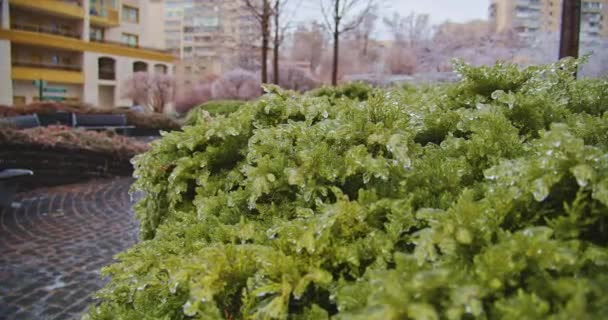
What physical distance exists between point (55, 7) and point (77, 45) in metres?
2.40

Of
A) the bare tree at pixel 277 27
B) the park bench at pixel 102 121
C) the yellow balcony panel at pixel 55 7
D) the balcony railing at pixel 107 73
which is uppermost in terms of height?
the yellow balcony panel at pixel 55 7

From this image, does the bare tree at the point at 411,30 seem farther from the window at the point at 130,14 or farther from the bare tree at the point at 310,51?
the window at the point at 130,14

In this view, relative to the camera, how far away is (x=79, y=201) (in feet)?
25.2

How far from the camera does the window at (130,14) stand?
3031cm

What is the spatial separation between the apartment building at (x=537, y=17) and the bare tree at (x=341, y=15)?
649cm

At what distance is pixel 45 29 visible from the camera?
78.7 ft

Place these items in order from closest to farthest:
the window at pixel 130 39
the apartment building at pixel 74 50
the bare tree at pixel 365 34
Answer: the apartment building at pixel 74 50, the bare tree at pixel 365 34, the window at pixel 130 39

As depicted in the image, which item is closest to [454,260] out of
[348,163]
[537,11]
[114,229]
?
[348,163]

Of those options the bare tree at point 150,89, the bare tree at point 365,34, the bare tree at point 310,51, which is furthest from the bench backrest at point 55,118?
the bare tree at point 310,51

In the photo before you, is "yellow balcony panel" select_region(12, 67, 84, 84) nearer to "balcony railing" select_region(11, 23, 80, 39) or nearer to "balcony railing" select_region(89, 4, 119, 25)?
"balcony railing" select_region(11, 23, 80, 39)

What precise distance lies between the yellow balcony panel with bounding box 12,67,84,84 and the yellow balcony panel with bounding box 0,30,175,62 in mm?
1311

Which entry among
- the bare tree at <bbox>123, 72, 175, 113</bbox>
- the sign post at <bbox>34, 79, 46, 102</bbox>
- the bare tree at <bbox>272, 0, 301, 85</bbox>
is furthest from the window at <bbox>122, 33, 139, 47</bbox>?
the bare tree at <bbox>272, 0, 301, 85</bbox>

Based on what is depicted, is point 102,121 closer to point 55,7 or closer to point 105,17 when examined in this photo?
point 55,7

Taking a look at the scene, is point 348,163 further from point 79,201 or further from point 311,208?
point 79,201
